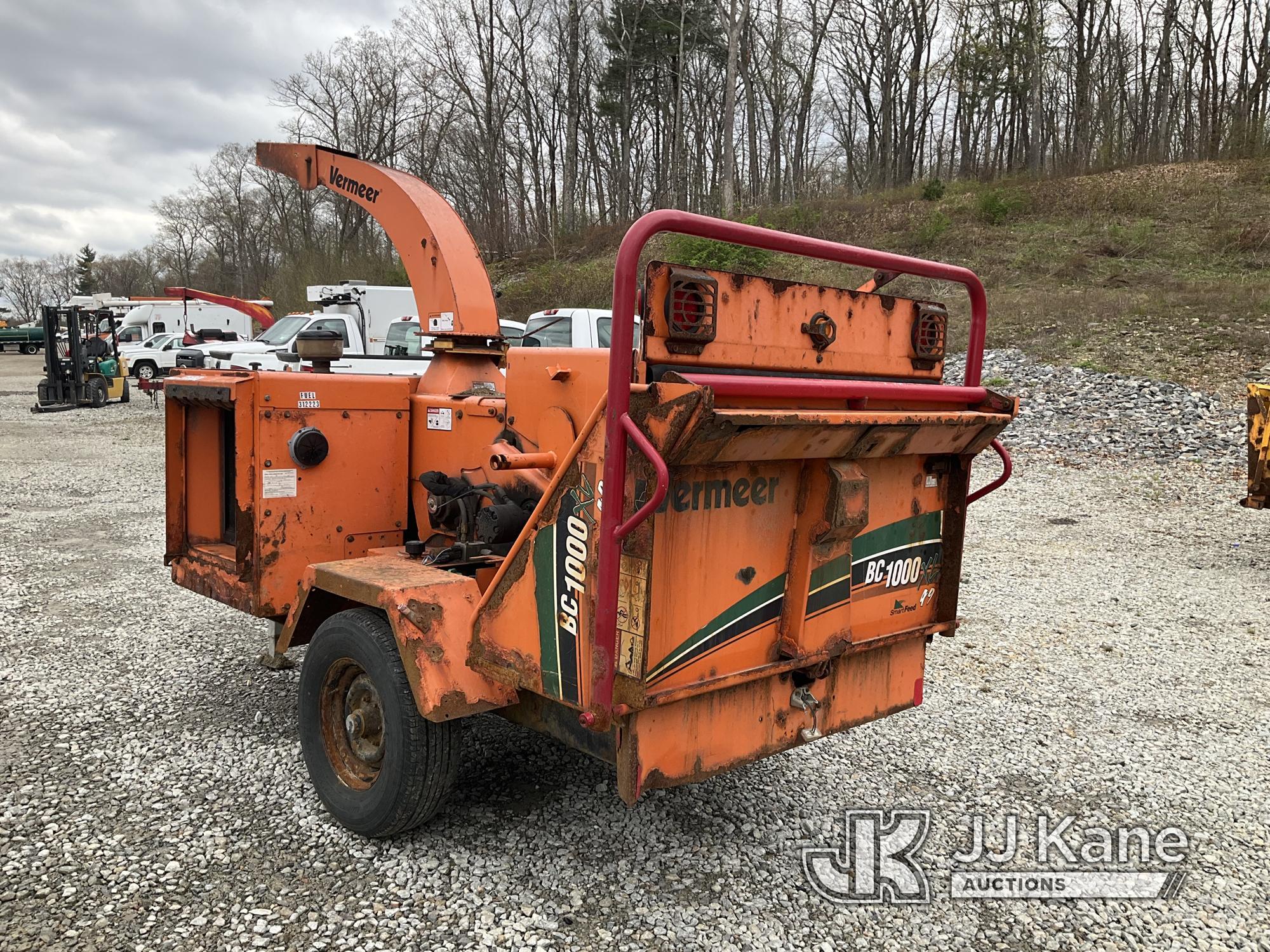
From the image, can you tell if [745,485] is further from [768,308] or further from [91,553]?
[91,553]

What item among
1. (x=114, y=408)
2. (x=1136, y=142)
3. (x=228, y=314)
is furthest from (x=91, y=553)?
(x=1136, y=142)

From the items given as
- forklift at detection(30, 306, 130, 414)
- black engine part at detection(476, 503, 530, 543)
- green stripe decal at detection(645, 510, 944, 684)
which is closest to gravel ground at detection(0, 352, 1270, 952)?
green stripe decal at detection(645, 510, 944, 684)

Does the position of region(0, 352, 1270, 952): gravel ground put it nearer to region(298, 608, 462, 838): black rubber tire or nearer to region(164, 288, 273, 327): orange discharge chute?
region(298, 608, 462, 838): black rubber tire

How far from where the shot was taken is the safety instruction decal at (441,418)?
414 cm

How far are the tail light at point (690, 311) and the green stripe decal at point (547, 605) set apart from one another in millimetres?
666

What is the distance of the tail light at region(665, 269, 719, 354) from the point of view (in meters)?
2.57

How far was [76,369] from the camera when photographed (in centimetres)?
2177

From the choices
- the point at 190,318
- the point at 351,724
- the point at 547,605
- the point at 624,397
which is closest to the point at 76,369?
the point at 190,318

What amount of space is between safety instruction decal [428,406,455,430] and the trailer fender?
852 millimetres

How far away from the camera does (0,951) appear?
2744mm

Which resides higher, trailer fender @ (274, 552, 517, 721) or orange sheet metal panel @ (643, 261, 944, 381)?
orange sheet metal panel @ (643, 261, 944, 381)

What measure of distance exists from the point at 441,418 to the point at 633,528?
6.72 ft

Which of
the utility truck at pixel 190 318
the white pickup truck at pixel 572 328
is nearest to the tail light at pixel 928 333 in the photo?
the white pickup truck at pixel 572 328

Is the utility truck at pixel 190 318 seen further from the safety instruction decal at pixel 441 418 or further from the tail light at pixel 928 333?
the tail light at pixel 928 333
